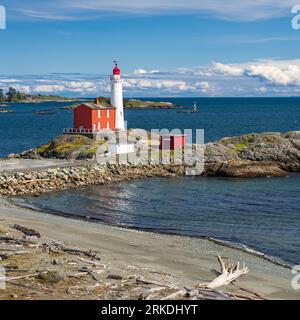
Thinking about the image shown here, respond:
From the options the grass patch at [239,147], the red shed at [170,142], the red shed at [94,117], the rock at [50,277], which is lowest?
the rock at [50,277]

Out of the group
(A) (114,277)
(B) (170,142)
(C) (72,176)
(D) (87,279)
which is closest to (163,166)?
(B) (170,142)

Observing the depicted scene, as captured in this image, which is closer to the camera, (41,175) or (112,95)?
(41,175)

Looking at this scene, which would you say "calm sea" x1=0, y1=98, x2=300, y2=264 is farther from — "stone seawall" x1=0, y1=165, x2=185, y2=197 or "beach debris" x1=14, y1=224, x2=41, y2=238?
"beach debris" x1=14, y1=224, x2=41, y2=238

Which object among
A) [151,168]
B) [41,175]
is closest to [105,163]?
[151,168]

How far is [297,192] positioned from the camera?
149 ft

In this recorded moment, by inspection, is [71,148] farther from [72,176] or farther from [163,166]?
[72,176]

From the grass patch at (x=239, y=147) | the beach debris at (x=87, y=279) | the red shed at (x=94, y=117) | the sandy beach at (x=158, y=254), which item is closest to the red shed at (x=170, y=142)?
the grass patch at (x=239, y=147)

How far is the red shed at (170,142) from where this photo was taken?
2347 inches

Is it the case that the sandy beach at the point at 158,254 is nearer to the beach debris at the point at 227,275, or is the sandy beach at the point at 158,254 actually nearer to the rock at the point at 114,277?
the beach debris at the point at 227,275

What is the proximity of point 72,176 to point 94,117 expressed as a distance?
15.0 metres

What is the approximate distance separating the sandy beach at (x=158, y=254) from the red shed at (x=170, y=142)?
26258 mm
